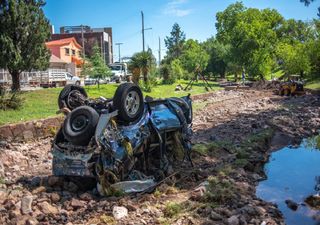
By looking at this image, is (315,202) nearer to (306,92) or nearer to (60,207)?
(60,207)

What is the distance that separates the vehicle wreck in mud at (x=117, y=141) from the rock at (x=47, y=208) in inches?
30.1

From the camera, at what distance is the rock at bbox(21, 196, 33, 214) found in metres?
6.52

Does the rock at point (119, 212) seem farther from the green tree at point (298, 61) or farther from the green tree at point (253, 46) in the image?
the green tree at point (253, 46)

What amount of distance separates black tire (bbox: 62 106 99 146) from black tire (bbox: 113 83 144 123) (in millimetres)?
469

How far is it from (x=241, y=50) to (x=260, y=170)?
4448cm

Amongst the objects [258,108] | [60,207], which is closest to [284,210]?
[60,207]

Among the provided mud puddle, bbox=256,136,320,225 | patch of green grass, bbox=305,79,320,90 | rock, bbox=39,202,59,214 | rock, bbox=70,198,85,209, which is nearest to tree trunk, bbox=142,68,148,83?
patch of green grass, bbox=305,79,320,90

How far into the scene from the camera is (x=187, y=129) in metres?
9.34

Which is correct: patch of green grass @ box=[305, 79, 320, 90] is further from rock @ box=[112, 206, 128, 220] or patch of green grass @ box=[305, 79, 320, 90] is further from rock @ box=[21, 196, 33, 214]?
rock @ box=[21, 196, 33, 214]

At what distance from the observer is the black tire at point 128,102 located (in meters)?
7.50

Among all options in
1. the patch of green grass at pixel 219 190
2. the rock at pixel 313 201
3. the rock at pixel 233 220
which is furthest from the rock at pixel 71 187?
the rock at pixel 313 201

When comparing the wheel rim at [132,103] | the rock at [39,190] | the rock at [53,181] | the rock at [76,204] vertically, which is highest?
the wheel rim at [132,103]

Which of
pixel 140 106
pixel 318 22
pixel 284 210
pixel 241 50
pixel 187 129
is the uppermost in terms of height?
pixel 318 22

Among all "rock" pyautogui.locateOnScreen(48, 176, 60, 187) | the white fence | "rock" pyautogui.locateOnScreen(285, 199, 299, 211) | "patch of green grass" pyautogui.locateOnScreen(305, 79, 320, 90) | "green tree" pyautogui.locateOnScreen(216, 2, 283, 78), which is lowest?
"rock" pyautogui.locateOnScreen(285, 199, 299, 211)
